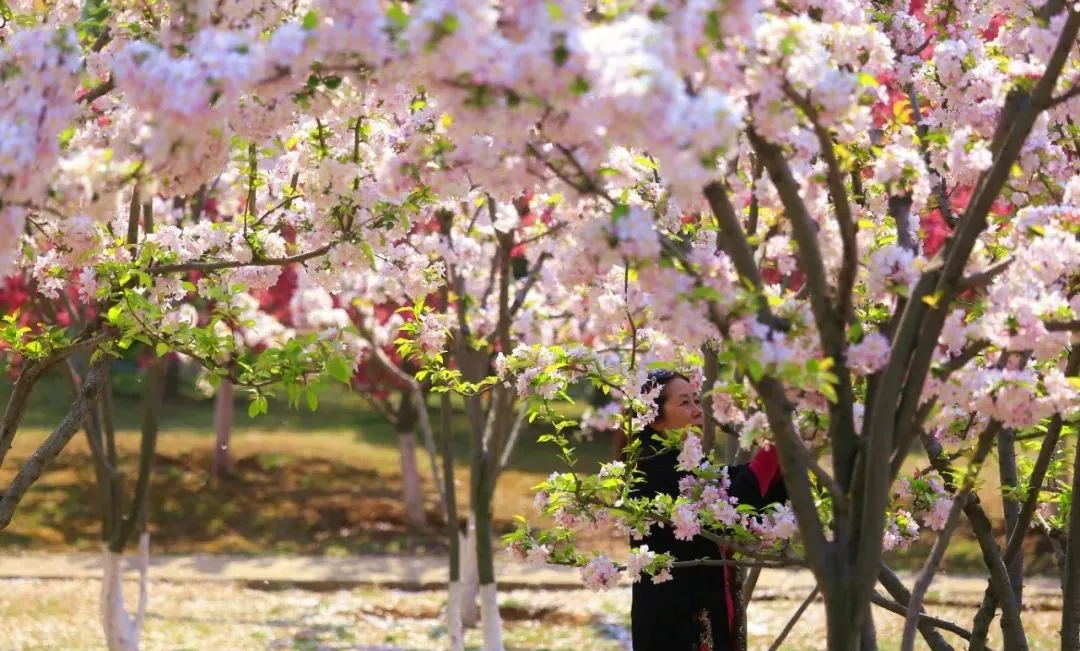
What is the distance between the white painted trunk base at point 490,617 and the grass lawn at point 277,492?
489cm

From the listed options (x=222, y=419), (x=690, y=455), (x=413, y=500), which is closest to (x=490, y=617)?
(x=690, y=455)

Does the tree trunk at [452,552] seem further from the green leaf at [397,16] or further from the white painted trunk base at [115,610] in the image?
the green leaf at [397,16]

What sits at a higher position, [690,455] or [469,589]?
[690,455]

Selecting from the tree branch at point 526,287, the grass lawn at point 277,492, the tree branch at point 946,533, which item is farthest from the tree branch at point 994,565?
the grass lawn at point 277,492

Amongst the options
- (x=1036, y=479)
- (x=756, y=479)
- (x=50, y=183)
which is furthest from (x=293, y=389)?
(x=1036, y=479)

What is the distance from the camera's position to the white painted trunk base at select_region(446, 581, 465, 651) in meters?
7.57

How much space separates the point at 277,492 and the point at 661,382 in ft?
34.2

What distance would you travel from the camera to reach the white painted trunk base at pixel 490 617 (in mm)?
7434

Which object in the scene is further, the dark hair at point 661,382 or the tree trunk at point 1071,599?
the dark hair at point 661,382

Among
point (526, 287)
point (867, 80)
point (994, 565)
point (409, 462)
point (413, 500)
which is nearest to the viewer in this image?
point (867, 80)

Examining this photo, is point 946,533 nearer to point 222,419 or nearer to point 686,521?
point 686,521

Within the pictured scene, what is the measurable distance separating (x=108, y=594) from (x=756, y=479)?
4.88 metres

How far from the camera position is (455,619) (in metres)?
7.62

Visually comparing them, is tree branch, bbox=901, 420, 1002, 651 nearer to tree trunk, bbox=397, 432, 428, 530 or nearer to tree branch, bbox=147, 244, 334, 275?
tree branch, bbox=147, 244, 334, 275
